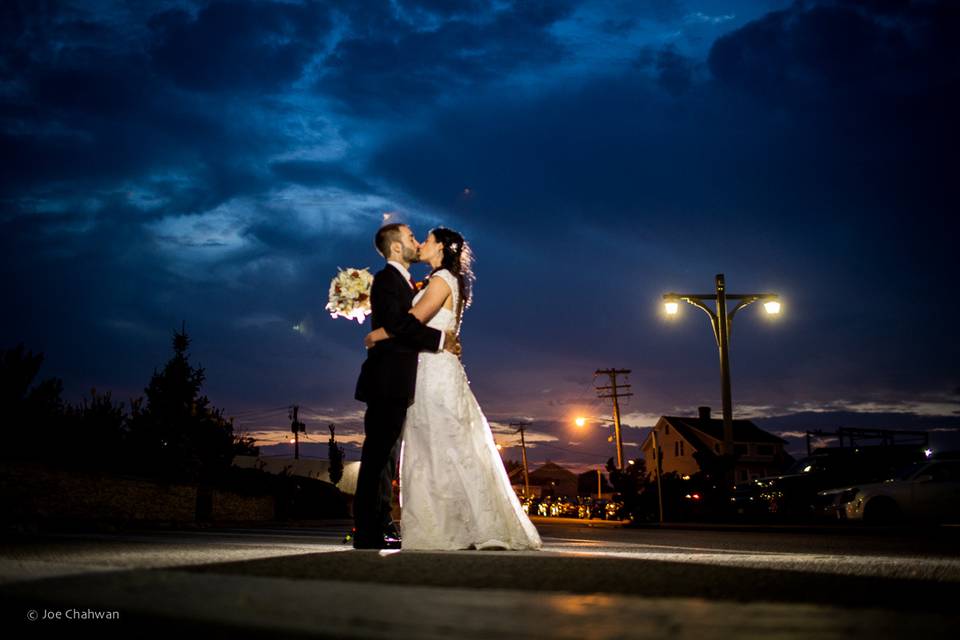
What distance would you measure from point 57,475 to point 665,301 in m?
14.5

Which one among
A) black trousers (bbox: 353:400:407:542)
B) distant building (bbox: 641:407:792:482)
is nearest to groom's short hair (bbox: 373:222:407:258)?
black trousers (bbox: 353:400:407:542)

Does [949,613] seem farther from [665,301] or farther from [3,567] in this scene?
[665,301]

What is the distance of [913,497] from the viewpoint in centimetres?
1847

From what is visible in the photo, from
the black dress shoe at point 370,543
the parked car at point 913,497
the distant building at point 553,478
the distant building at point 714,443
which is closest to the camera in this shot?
the black dress shoe at point 370,543

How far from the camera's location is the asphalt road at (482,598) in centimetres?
238

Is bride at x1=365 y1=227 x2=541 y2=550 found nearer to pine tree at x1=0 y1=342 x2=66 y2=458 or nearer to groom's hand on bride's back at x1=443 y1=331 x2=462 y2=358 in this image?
groom's hand on bride's back at x1=443 y1=331 x2=462 y2=358

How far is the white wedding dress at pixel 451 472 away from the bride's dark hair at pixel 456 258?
0.37 ft

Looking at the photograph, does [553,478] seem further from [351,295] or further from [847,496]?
[351,295]

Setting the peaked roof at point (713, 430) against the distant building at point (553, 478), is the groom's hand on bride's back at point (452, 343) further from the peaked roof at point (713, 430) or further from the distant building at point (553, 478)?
the distant building at point (553, 478)

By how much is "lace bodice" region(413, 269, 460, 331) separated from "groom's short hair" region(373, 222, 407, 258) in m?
0.41

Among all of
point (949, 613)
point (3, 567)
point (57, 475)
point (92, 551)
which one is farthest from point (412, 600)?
point (57, 475)

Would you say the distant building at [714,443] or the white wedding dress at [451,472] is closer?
the white wedding dress at [451,472]

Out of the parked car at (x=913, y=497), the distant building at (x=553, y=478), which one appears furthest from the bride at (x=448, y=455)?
the distant building at (x=553, y=478)

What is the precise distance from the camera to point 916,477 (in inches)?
738
